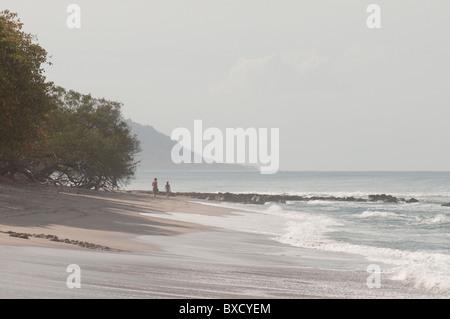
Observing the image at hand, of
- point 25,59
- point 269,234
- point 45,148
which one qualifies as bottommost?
point 269,234

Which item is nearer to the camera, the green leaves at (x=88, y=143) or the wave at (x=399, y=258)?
the wave at (x=399, y=258)

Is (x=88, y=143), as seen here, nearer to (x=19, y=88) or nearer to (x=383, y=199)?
(x=19, y=88)

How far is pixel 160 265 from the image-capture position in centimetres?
1340

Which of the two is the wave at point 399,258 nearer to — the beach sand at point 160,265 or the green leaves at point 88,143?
the beach sand at point 160,265

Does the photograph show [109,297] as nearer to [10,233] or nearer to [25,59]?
[10,233]

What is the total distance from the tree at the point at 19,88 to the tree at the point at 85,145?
36.0 feet

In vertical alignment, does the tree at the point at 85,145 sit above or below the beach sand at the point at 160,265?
above

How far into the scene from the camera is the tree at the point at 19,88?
2905cm

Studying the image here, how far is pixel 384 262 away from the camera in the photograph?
697 inches

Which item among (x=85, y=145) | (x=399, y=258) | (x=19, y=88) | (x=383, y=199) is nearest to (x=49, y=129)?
(x=85, y=145)

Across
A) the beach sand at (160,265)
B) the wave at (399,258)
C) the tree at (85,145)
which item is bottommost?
the wave at (399,258)

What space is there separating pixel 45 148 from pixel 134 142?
2241 centimetres

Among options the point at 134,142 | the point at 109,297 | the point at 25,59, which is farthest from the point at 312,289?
the point at 134,142

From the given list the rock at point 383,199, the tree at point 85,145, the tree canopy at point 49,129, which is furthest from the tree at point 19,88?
the rock at point 383,199
